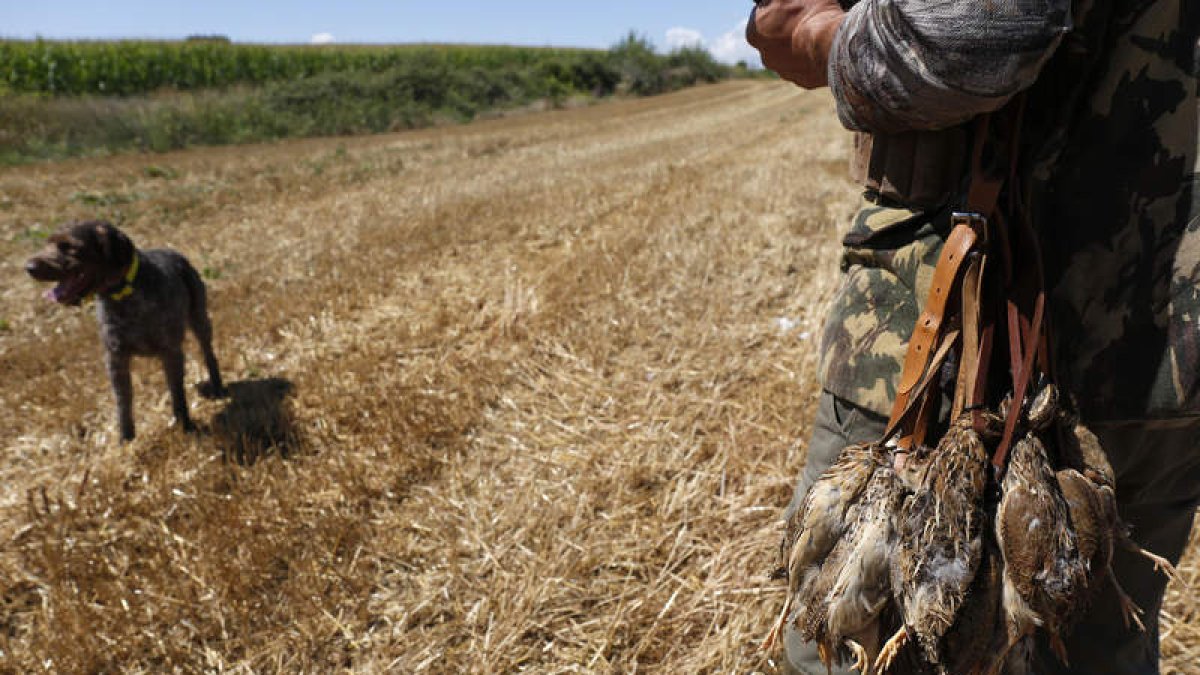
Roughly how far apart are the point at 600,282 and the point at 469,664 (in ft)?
11.1

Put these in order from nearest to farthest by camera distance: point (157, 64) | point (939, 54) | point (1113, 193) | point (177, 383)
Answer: point (939, 54) → point (1113, 193) → point (177, 383) → point (157, 64)

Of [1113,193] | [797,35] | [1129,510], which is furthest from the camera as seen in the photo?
[1129,510]

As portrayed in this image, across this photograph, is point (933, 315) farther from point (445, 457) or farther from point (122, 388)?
point (122, 388)

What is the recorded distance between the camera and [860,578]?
1209 mm

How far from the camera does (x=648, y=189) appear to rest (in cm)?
895

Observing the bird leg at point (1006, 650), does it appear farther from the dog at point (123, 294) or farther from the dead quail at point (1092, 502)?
the dog at point (123, 294)

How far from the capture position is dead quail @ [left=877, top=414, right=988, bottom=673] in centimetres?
117

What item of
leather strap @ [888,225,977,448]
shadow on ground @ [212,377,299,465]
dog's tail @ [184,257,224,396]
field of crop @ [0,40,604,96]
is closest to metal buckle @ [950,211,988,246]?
leather strap @ [888,225,977,448]

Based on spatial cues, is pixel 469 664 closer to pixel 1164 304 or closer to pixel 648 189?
pixel 1164 304

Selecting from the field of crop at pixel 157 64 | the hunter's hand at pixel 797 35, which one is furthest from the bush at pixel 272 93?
the hunter's hand at pixel 797 35

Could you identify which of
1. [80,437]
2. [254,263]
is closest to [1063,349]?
[80,437]

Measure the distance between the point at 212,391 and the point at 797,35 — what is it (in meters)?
4.34

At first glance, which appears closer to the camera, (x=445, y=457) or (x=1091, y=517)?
(x=1091, y=517)

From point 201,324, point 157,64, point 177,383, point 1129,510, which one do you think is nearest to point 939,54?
point 1129,510
